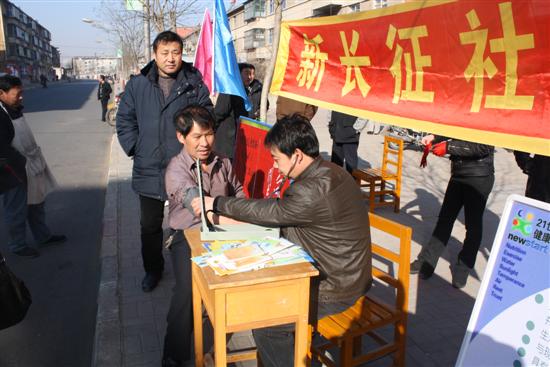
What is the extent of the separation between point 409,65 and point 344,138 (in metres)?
4.48

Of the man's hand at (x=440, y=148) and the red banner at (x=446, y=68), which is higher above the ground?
the red banner at (x=446, y=68)

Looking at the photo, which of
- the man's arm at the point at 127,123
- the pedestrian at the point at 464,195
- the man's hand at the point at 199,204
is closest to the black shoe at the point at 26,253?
the man's arm at the point at 127,123

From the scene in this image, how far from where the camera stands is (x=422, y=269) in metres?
4.23

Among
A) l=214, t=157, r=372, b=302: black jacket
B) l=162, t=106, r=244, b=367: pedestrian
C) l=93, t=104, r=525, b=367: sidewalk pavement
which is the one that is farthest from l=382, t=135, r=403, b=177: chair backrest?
l=214, t=157, r=372, b=302: black jacket

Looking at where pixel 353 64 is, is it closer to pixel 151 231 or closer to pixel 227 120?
pixel 151 231

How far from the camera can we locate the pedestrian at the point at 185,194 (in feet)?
9.03

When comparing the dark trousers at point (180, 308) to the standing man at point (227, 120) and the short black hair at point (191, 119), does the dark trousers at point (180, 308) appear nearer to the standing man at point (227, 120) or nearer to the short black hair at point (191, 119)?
the short black hair at point (191, 119)

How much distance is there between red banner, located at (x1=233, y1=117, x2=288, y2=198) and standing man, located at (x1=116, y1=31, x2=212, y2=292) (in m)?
0.56

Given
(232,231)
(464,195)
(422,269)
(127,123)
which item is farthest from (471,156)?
(127,123)

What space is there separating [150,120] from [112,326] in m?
1.65

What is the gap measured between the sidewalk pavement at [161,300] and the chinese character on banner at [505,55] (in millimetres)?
1936

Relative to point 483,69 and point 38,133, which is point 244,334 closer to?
point 483,69

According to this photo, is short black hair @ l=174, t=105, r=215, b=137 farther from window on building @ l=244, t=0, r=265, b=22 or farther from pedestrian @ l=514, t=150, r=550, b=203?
window on building @ l=244, t=0, r=265, b=22

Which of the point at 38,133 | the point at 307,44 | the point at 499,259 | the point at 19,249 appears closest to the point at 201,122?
the point at 307,44
